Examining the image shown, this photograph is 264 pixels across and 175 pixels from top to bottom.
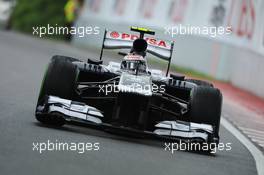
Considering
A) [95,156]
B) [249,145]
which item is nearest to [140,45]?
[249,145]

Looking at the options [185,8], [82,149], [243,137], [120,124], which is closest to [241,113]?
[243,137]

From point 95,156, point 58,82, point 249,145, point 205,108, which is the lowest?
point 249,145

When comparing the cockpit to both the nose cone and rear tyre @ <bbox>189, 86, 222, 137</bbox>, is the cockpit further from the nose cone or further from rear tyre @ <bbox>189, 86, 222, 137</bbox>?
rear tyre @ <bbox>189, 86, 222, 137</bbox>

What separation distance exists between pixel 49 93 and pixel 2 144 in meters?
2.66

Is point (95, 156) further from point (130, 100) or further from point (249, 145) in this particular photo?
point (249, 145)

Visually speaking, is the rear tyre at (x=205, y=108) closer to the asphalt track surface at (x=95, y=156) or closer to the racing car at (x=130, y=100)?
the racing car at (x=130, y=100)

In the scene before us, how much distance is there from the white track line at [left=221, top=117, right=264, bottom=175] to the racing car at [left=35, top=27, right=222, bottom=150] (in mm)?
701

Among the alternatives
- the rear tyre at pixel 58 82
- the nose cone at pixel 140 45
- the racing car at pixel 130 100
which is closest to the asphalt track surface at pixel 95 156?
the racing car at pixel 130 100

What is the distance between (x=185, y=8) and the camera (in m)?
40.0

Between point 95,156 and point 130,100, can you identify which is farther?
point 130,100

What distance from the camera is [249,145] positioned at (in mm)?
14422

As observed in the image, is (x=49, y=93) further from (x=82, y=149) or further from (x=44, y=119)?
(x=82, y=149)

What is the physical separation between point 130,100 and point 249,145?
309cm

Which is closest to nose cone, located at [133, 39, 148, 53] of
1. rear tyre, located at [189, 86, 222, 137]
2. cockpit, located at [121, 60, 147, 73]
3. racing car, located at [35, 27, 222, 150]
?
racing car, located at [35, 27, 222, 150]
